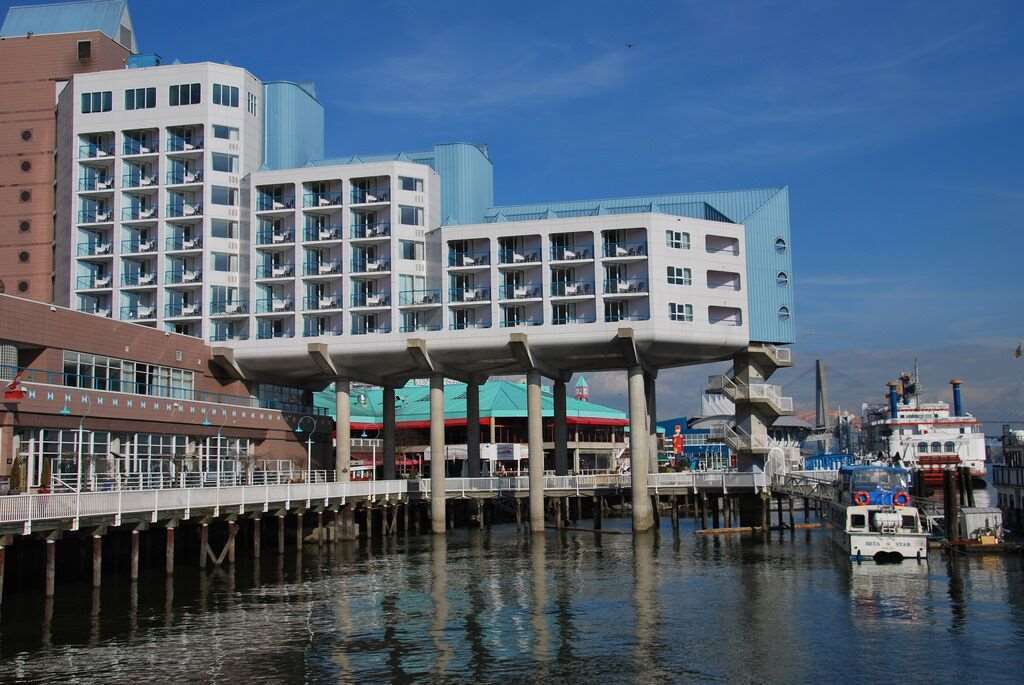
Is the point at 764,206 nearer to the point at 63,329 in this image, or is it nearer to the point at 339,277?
the point at 339,277

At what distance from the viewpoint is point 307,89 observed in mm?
99375

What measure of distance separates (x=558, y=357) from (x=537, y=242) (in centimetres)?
973

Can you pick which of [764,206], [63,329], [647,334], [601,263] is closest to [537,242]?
[601,263]

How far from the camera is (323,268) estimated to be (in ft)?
295

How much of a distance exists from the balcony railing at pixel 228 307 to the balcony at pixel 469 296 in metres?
16.9

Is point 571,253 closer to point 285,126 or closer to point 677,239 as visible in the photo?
point 677,239

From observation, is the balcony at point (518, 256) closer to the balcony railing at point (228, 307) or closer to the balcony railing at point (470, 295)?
the balcony railing at point (470, 295)

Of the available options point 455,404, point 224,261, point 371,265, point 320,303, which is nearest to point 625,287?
point 371,265

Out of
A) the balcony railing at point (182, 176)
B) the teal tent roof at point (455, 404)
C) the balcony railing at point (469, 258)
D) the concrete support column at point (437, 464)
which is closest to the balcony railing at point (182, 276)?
the balcony railing at point (182, 176)

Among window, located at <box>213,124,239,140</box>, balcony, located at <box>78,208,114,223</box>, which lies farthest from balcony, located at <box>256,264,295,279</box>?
balcony, located at <box>78,208,114,223</box>

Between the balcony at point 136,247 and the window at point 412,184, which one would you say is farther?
the balcony at point 136,247

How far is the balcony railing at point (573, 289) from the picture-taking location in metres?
87.9

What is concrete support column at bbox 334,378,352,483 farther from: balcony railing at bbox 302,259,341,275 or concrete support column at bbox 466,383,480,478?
concrete support column at bbox 466,383,480,478

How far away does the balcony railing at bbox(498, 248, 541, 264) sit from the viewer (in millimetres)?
89125
